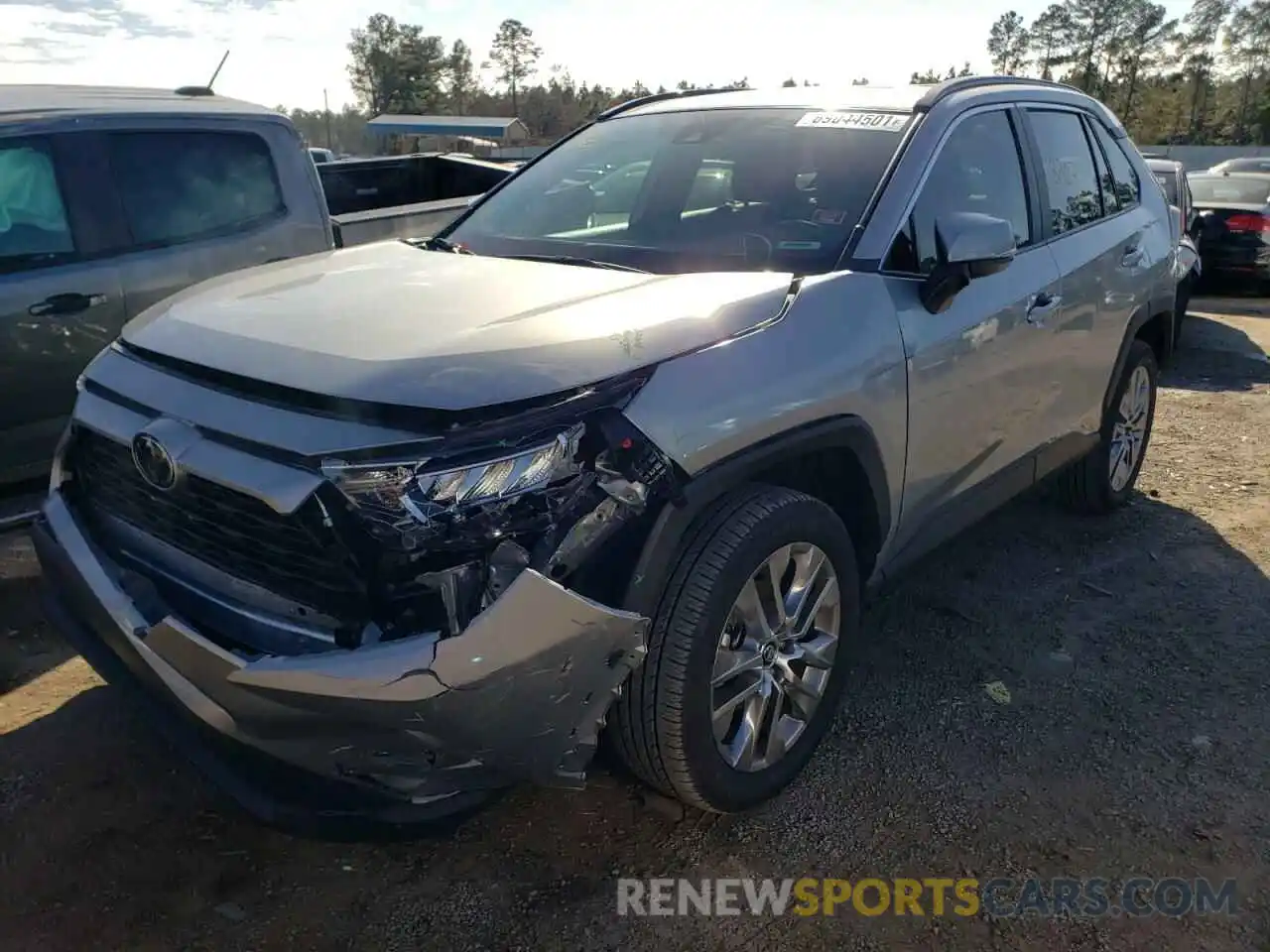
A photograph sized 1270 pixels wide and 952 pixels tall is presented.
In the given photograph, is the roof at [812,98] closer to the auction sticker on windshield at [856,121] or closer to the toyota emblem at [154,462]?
the auction sticker on windshield at [856,121]

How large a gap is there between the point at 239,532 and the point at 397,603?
1.40ft

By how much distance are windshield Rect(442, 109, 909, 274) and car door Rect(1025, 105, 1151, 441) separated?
3.37 feet

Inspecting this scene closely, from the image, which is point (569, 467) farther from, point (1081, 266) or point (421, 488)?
point (1081, 266)

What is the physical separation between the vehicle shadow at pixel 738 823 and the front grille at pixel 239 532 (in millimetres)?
823

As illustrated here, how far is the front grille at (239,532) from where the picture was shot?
2.10 metres

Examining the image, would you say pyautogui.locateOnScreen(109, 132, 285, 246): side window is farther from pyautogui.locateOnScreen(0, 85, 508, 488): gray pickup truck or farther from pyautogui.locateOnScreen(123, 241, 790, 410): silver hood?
pyautogui.locateOnScreen(123, 241, 790, 410): silver hood

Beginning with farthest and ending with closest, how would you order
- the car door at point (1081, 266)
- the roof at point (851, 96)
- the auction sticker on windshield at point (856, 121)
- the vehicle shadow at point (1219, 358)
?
the vehicle shadow at point (1219, 358)
the car door at point (1081, 266)
the roof at point (851, 96)
the auction sticker on windshield at point (856, 121)

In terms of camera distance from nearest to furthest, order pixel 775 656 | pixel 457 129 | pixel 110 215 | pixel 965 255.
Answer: pixel 775 656 → pixel 965 255 → pixel 110 215 → pixel 457 129

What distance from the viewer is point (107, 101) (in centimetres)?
454

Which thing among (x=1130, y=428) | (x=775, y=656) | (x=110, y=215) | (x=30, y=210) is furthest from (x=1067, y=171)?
(x=30, y=210)

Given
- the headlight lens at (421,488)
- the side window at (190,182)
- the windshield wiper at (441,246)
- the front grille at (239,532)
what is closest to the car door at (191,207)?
the side window at (190,182)

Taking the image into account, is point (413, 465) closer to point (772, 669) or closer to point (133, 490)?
point (133, 490)

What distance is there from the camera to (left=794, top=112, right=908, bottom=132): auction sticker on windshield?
10.8 ft

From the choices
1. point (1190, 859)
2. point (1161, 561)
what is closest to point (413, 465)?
point (1190, 859)
